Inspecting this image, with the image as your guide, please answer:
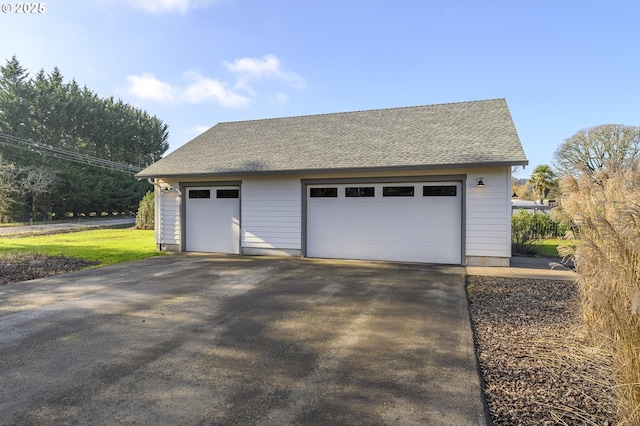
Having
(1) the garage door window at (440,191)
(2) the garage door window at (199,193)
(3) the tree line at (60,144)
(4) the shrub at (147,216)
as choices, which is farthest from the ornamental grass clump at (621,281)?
(3) the tree line at (60,144)

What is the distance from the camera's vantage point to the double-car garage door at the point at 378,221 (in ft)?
30.3

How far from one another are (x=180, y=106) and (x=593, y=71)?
66.9 feet

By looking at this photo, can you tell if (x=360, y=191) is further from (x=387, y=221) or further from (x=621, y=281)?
(x=621, y=281)

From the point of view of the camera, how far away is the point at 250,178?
1089cm

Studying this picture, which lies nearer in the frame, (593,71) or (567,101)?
(593,71)

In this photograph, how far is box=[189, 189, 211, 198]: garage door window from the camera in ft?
38.0

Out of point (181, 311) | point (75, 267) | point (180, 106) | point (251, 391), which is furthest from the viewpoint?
point (180, 106)

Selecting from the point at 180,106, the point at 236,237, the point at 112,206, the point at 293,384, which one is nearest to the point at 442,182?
the point at 236,237

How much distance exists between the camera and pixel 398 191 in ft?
31.6

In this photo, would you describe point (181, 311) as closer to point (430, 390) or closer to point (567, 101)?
point (430, 390)

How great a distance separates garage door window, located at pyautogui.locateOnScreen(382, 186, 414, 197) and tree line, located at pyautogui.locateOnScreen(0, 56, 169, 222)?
22.5 meters

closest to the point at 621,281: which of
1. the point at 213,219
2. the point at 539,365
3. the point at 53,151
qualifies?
the point at 539,365

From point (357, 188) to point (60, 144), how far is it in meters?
33.0

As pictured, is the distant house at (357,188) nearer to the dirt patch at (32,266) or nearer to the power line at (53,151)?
the dirt patch at (32,266)
